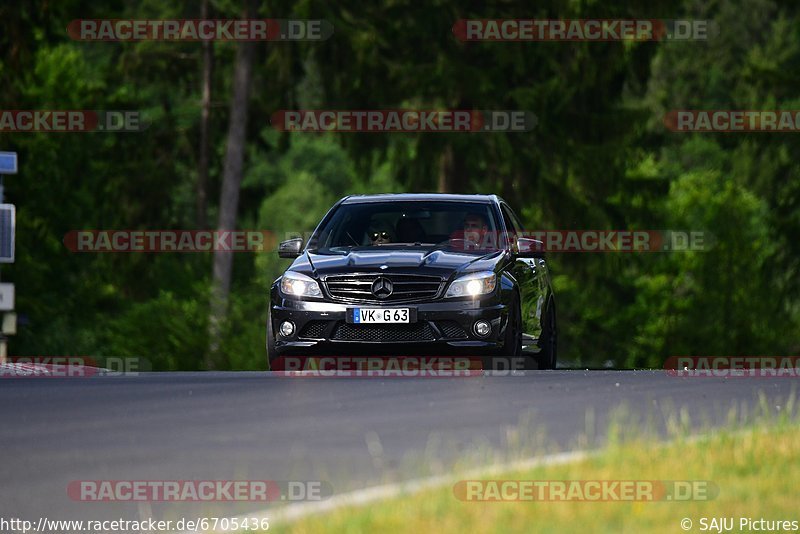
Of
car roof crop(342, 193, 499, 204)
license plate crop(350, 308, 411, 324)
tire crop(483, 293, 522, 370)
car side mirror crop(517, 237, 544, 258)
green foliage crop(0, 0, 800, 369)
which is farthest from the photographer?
green foliage crop(0, 0, 800, 369)

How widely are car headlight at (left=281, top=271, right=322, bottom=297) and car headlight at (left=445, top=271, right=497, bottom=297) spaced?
1168 millimetres

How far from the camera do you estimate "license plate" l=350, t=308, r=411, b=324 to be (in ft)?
55.8

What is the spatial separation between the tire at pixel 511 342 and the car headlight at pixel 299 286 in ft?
5.40

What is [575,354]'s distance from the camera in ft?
217

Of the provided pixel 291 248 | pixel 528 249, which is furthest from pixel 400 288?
pixel 528 249

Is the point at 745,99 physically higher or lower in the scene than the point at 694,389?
higher

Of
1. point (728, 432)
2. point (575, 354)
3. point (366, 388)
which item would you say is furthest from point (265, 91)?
point (728, 432)

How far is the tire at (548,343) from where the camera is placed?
19.4 m

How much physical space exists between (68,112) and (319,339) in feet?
133

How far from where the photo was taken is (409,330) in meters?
17.1

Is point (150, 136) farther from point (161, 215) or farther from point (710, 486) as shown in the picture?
point (710, 486)

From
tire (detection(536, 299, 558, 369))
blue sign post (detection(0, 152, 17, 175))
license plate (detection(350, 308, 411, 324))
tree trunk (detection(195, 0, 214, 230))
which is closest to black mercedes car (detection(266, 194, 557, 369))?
license plate (detection(350, 308, 411, 324))

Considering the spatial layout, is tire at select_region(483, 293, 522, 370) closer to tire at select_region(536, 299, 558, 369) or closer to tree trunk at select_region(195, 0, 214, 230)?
tire at select_region(536, 299, 558, 369)

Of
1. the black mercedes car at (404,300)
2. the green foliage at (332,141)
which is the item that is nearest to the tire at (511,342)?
the black mercedes car at (404,300)
